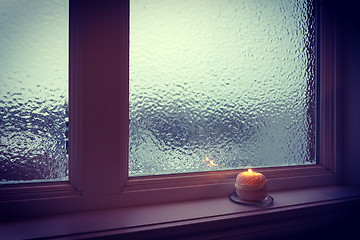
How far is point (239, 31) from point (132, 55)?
451 mm

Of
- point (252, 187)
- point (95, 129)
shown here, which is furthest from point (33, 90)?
point (252, 187)

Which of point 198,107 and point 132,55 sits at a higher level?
point 132,55

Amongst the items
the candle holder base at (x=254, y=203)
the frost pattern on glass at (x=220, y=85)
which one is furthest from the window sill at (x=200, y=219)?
the frost pattern on glass at (x=220, y=85)

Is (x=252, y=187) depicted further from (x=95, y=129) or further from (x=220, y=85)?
(x=95, y=129)

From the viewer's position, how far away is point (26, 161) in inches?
26.9

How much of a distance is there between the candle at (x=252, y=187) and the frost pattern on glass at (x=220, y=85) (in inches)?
5.5

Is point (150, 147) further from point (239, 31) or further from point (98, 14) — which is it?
point (239, 31)

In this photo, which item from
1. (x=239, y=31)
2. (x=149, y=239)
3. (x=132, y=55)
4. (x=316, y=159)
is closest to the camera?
(x=149, y=239)

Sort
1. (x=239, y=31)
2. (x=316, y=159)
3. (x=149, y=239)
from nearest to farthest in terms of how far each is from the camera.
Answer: (x=149, y=239) → (x=239, y=31) → (x=316, y=159)

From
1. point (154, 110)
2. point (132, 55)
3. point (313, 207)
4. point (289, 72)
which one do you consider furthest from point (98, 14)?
point (313, 207)

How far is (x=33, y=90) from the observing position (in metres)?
0.68

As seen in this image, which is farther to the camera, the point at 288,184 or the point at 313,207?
the point at 288,184

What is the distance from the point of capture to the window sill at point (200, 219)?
582 millimetres

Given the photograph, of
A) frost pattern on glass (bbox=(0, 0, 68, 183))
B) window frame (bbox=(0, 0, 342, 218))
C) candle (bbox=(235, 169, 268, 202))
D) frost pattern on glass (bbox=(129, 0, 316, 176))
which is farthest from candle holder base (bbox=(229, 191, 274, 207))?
frost pattern on glass (bbox=(0, 0, 68, 183))
